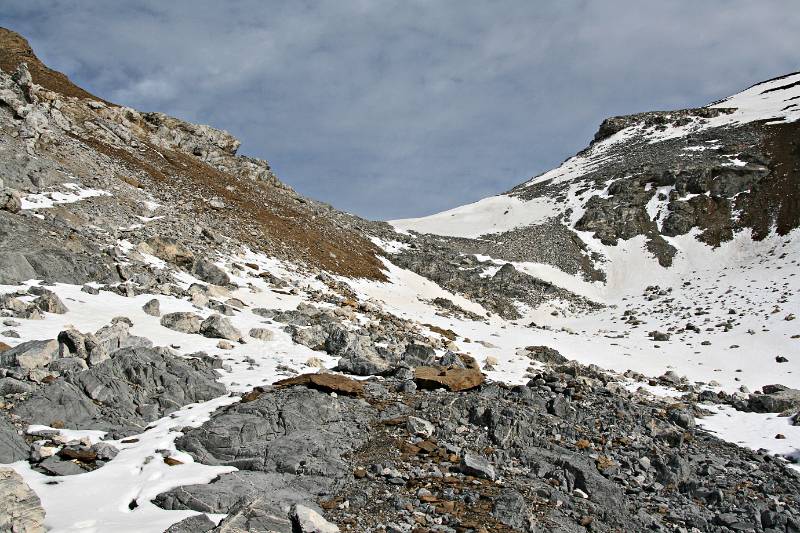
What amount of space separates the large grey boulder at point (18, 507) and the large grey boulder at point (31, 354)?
4.13 m

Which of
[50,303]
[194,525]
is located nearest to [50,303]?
[50,303]

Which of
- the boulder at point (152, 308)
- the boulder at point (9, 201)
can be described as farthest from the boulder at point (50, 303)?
the boulder at point (9, 201)

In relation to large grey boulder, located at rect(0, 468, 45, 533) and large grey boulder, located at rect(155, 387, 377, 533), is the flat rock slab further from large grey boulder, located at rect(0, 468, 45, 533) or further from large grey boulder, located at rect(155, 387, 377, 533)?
large grey boulder, located at rect(0, 468, 45, 533)

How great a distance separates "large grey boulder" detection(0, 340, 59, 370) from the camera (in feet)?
32.7

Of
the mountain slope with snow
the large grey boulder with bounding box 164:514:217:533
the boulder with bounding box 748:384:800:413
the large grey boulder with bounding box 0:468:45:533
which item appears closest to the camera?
the large grey boulder with bounding box 0:468:45:533

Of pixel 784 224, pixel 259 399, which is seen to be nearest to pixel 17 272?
pixel 259 399

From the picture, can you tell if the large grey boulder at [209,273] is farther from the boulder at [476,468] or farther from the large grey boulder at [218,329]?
the boulder at [476,468]

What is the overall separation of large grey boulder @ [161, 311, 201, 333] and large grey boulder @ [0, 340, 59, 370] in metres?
4.26

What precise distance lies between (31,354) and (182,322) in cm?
515

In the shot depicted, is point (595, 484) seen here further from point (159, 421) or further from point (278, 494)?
point (159, 421)

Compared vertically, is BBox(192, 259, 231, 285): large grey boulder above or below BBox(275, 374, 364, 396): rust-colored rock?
above

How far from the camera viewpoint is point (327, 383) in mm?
11945

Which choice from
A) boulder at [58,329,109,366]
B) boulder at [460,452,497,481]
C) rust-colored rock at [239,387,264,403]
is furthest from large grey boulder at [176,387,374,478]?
boulder at [58,329,109,366]

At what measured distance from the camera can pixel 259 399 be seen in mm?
10812
